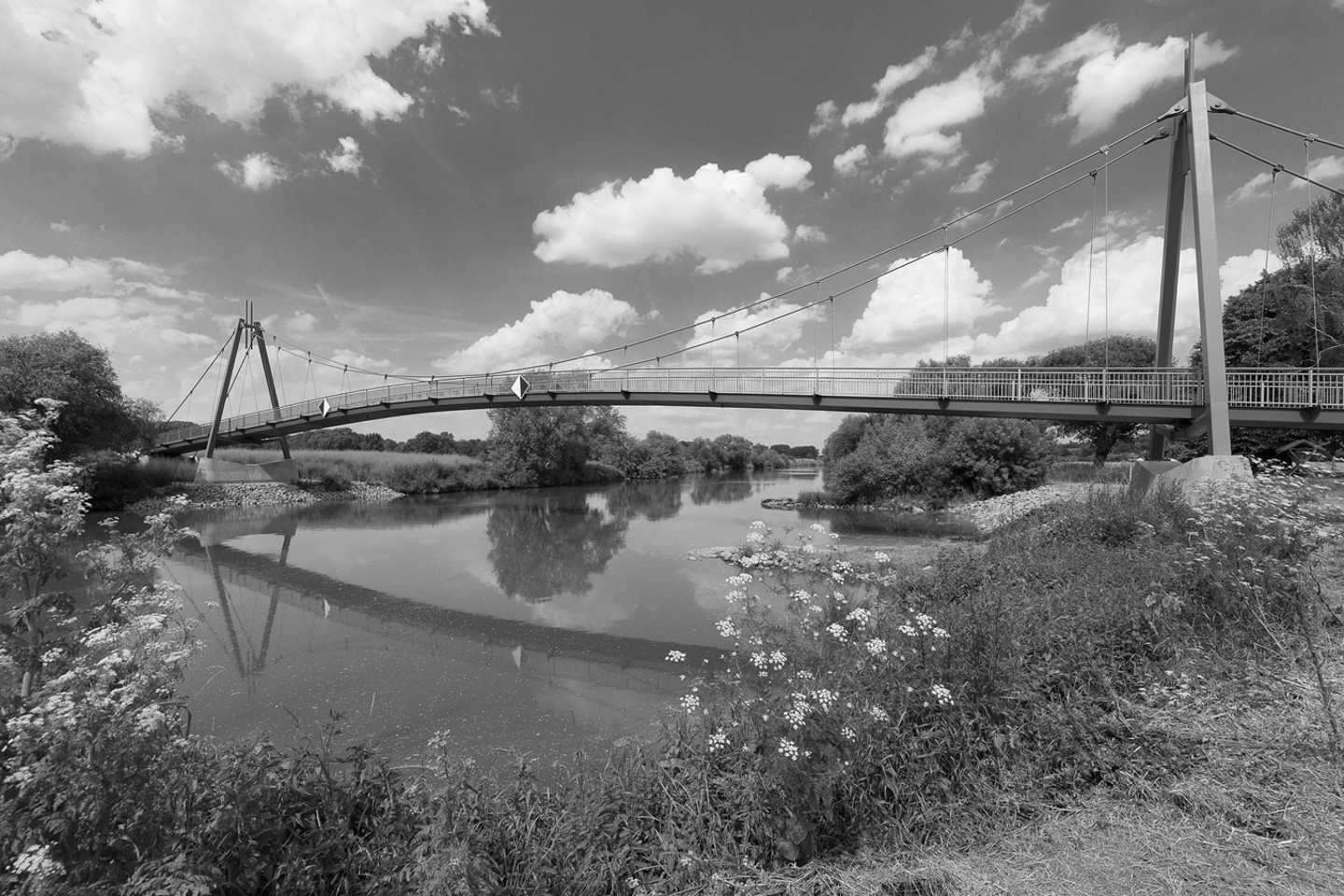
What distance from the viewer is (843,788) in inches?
113

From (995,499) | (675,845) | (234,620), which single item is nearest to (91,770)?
(675,845)

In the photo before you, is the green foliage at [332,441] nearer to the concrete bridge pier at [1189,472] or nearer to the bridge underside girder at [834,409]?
the bridge underside girder at [834,409]

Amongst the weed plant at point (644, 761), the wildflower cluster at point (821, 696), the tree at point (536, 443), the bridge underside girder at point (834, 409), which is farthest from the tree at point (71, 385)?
the wildflower cluster at point (821, 696)

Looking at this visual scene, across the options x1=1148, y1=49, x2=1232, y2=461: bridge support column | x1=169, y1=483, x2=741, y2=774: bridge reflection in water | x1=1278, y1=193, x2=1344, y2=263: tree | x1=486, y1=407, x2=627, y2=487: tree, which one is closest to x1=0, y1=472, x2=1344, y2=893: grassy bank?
x1=169, y1=483, x2=741, y2=774: bridge reflection in water

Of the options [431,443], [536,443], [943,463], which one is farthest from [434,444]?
[943,463]

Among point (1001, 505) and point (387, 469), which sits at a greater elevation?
point (387, 469)

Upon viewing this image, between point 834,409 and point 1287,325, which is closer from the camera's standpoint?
point 834,409

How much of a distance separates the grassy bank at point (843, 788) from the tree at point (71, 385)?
2647 cm

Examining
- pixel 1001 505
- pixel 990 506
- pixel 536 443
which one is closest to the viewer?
pixel 1001 505

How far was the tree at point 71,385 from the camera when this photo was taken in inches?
782

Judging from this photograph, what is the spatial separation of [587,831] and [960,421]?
29.1m

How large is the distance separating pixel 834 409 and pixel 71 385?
2889cm

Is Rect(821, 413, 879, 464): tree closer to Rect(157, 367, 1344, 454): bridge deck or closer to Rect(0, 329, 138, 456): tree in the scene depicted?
Rect(157, 367, 1344, 454): bridge deck

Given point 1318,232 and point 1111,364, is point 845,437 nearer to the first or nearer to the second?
point 1111,364
